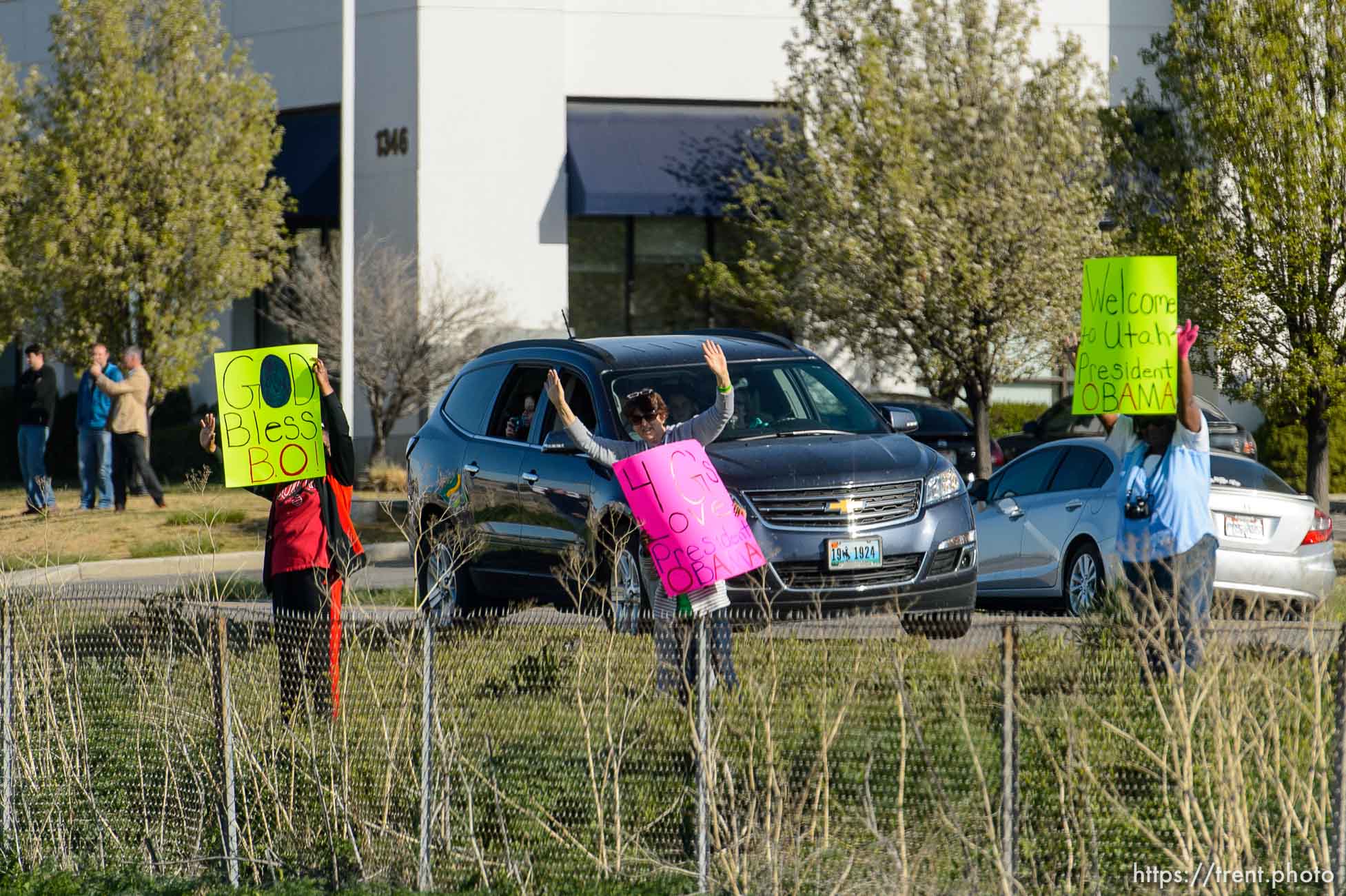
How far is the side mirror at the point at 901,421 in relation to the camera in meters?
10.2

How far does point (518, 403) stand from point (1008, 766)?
5941mm

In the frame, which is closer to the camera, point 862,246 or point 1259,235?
point 1259,235

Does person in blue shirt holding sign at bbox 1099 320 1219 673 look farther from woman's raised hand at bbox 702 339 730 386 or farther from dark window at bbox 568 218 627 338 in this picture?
dark window at bbox 568 218 627 338

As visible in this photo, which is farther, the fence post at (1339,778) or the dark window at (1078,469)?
the dark window at (1078,469)

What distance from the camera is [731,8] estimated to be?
Answer: 2812 cm

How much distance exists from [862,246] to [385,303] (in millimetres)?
7659

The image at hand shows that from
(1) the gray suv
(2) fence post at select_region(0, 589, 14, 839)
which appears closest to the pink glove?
(1) the gray suv

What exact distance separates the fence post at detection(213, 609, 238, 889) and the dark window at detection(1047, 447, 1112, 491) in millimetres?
7393

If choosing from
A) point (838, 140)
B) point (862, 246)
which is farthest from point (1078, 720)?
point (838, 140)

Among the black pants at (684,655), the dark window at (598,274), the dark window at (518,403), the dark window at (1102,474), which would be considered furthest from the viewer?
the dark window at (598,274)

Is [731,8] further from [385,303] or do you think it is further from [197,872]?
[197,872]

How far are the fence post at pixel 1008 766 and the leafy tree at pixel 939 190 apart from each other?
582 inches

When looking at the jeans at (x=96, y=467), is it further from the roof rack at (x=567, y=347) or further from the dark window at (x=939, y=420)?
the roof rack at (x=567, y=347)

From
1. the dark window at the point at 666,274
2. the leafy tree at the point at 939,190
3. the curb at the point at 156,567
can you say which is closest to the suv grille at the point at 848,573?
the curb at the point at 156,567
